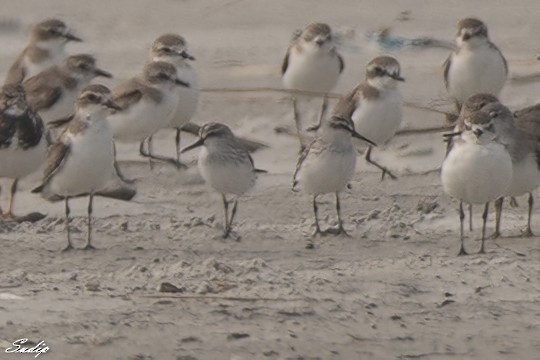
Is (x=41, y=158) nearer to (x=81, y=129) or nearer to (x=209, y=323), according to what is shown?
(x=81, y=129)

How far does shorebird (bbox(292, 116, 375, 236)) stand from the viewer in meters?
12.1

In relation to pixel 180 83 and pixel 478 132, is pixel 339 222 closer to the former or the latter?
pixel 478 132

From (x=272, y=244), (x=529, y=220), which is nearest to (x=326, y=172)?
(x=272, y=244)

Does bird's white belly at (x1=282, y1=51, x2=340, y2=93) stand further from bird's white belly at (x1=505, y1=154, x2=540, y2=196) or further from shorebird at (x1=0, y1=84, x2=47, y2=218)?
bird's white belly at (x1=505, y1=154, x2=540, y2=196)

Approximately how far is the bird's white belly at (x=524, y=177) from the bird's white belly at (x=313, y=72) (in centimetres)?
385

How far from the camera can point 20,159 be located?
41.5 ft

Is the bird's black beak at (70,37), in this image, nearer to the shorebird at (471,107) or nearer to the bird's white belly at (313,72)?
the bird's white belly at (313,72)

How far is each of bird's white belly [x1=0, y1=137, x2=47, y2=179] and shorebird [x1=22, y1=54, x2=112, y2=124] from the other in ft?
5.55

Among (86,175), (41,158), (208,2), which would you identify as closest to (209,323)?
(86,175)

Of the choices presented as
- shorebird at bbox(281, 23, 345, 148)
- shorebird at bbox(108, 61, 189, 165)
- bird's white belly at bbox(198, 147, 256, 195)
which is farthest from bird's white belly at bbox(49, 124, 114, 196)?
shorebird at bbox(281, 23, 345, 148)

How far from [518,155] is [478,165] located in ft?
2.81

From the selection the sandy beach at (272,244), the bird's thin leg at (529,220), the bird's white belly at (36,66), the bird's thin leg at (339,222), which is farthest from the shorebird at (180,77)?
the bird's thin leg at (529,220)

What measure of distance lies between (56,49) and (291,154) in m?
2.68

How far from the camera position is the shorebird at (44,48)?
16.0 metres
